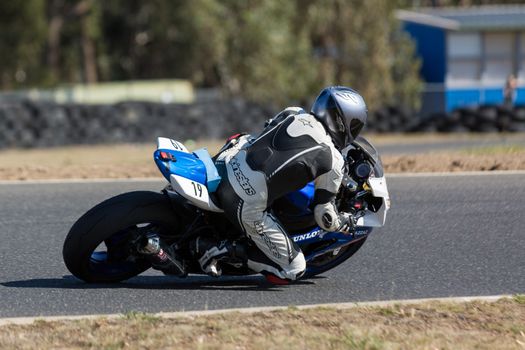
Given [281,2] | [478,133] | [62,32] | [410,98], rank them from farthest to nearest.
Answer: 1. [62,32]
2. [410,98]
3. [281,2]
4. [478,133]

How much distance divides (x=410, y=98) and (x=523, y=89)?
5187mm

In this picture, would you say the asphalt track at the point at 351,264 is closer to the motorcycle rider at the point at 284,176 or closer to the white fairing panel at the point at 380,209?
the motorcycle rider at the point at 284,176

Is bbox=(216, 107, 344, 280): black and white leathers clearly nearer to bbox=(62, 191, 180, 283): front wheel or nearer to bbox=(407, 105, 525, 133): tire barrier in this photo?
bbox=(62, 191, 180, 283): front wheel

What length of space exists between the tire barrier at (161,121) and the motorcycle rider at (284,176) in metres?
18.0

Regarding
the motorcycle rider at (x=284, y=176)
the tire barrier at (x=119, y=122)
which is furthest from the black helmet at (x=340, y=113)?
the tire barrier at (x=119, y=122)

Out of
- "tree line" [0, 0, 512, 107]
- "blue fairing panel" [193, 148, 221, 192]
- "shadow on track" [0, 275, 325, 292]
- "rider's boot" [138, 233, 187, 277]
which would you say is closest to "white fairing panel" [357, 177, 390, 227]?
"shadow on track" [0, 275, 325, 292]

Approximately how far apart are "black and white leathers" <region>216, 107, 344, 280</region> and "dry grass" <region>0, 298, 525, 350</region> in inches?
31.2

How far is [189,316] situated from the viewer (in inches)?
226

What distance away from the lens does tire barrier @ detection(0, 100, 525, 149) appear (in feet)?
78.9

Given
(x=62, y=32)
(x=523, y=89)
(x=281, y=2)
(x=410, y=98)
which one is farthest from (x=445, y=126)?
(x=62, y=32)

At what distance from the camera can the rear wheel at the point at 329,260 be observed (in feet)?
22.7

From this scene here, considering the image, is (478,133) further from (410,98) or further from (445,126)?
(410,98)

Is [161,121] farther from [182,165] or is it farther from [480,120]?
[182,165]

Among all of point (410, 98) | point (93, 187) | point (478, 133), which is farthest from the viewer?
point (410, 98)
